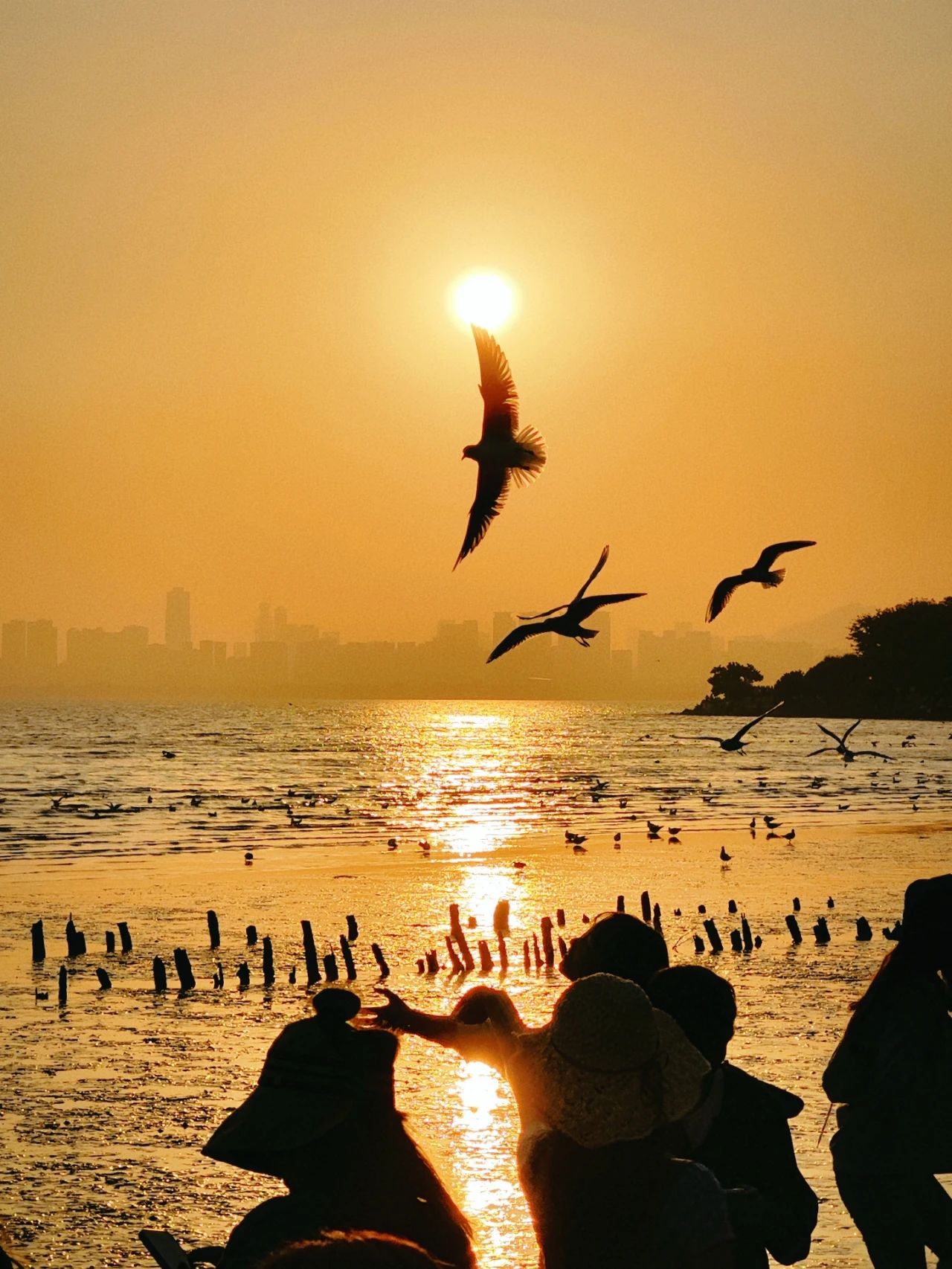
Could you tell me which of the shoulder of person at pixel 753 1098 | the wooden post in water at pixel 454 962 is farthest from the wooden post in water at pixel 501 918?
the shoulder of person at pixel 753 1098

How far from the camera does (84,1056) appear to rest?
1712cm

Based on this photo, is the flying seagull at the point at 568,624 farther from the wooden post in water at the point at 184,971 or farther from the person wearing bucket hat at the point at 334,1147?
the wooden post in water at the point at 184,971

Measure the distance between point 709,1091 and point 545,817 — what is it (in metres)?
62.6

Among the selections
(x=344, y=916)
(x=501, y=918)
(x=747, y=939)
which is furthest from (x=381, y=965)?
(x=344, y=916)

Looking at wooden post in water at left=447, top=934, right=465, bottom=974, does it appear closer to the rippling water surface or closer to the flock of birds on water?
the rippling water surface

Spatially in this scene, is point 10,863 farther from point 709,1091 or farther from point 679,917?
point 709,1091

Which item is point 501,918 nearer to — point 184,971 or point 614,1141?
point 184,971

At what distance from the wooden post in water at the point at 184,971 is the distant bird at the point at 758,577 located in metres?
15.7

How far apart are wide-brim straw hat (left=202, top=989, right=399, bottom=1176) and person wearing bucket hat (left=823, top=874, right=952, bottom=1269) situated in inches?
93.3

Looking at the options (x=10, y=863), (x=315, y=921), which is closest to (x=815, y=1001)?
(x=315, y=921)

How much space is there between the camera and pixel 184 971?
21781 mm

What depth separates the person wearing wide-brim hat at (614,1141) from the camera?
10.2ft

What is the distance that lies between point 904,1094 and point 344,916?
2640 cm

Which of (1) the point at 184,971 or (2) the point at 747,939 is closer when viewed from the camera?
(1) the point at 184,971
